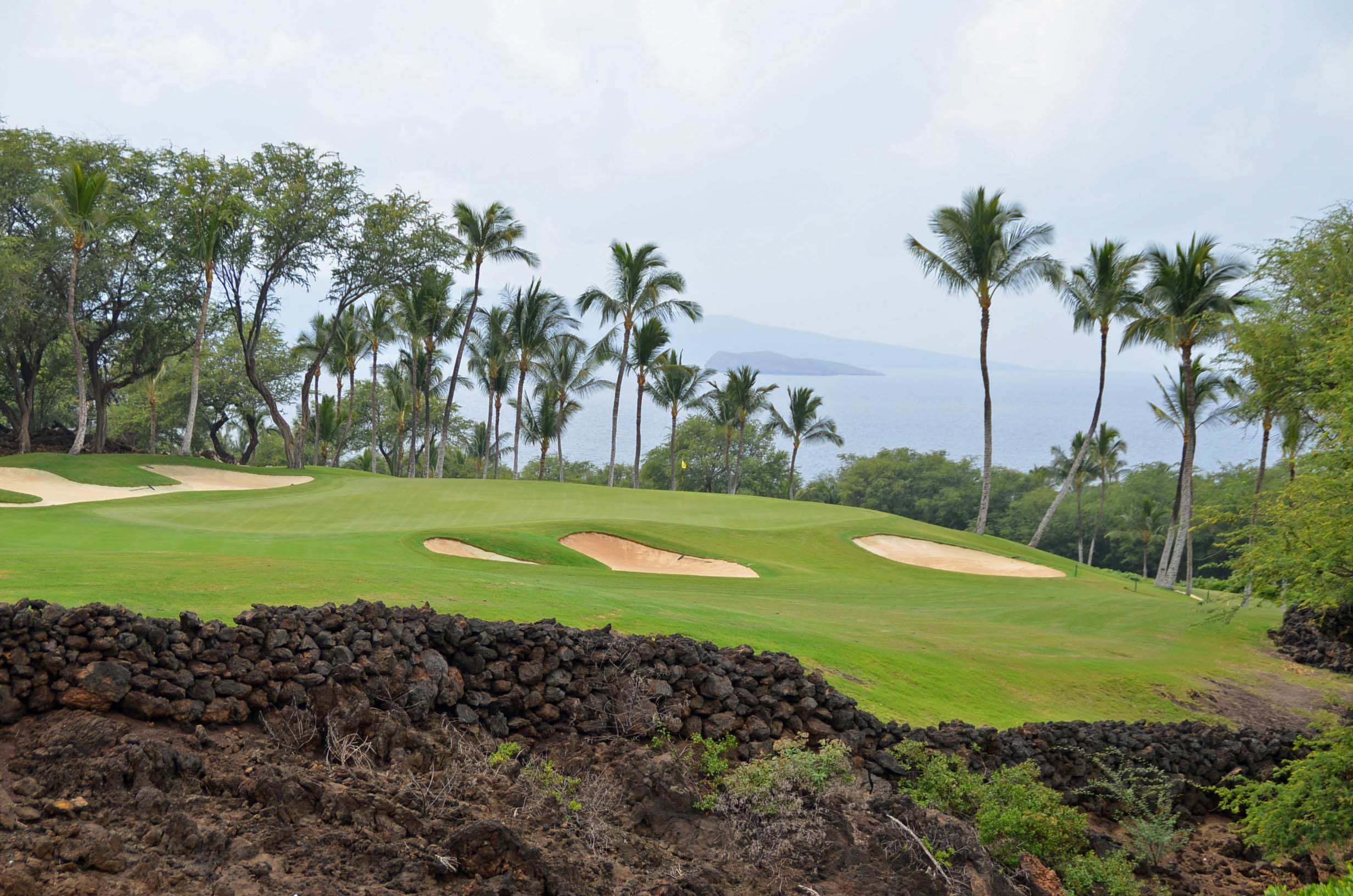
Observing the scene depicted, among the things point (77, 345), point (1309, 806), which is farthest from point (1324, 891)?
point (77, 345)

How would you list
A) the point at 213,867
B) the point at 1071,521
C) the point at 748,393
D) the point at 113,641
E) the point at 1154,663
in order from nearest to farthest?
the point at 213,867, the point at 113,641, the point at 1154,663, the point at 748,393, the point at 1071,521

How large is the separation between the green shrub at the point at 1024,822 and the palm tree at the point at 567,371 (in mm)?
45478

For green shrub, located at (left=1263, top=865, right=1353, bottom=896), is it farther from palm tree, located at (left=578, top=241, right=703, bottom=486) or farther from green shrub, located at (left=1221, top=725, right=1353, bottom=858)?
palm tree, located at (left=578, top=241, right=703, bottom=486)

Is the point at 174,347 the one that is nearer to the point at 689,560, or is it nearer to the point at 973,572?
the point at 689,560

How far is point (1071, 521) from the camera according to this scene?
251ft

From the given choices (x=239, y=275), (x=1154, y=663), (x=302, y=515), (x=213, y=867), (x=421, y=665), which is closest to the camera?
(x=213, y=867)

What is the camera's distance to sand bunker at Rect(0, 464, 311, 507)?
80.1 ft

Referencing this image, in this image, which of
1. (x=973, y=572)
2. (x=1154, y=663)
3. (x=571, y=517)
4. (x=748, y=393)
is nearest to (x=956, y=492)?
(x=748, y=393)

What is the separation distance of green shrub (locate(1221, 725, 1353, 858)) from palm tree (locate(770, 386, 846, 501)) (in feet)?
180

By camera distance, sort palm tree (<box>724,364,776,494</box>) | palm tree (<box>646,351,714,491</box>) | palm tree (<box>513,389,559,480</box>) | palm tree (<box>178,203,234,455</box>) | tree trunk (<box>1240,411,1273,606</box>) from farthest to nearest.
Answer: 1. palm tree (<box>513,389,559,480</box>)
2. palm tree (<box>724,364,776,494</box>)
3. palm tree (<box>646,351,714,491</box>)
4. palm tree (<box>178,203,234,455</box>)
5. tree trunk (<box>1240,411,1273,606</box>)

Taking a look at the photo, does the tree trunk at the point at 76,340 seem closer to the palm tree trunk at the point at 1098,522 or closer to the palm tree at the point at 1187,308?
the palm tree at the point at 1187,308

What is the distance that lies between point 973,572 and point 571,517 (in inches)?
490

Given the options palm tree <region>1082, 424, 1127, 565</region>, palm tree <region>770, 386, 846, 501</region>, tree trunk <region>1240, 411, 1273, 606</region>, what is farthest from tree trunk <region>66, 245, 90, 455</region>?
palm tree <region>1082, 424, 1127, 565</region>

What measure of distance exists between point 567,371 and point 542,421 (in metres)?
8.61
